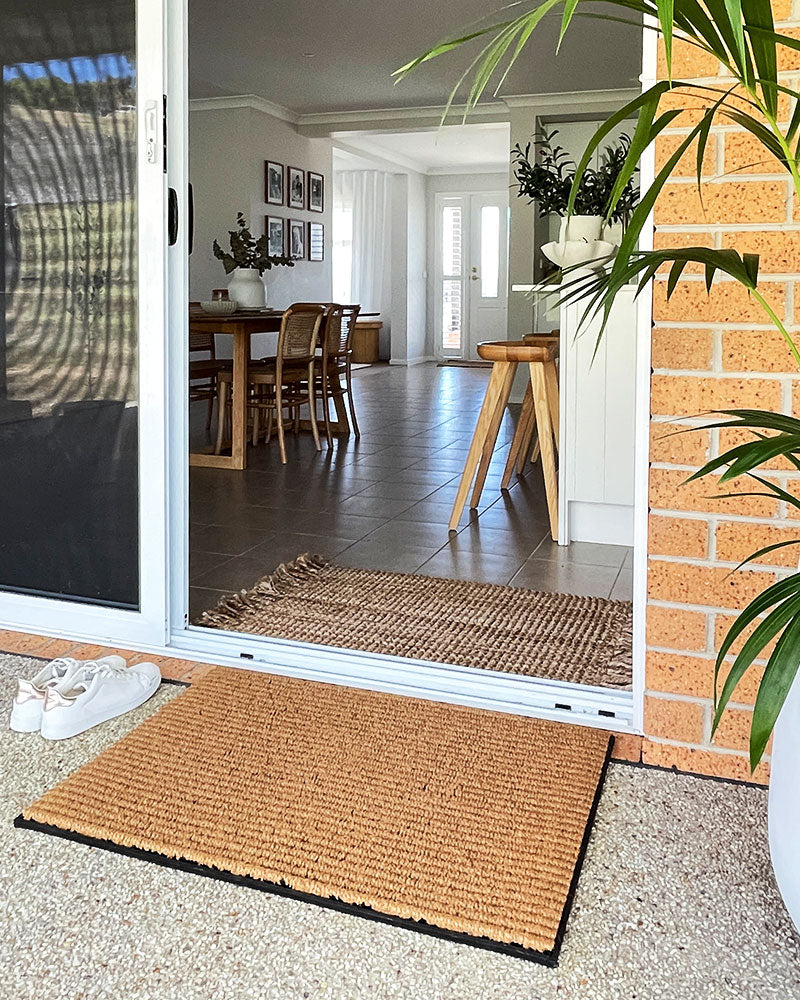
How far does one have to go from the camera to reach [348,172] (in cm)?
1289

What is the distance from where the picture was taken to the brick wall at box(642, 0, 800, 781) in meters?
1.71

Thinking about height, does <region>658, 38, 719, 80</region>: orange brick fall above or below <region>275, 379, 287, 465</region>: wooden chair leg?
above

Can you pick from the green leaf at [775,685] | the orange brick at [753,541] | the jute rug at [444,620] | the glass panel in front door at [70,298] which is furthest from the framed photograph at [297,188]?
the green leaf at [775,685]

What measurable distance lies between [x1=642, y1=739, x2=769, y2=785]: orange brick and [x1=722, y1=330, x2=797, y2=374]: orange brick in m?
0.71

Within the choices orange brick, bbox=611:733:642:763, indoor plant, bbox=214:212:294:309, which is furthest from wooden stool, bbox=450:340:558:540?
indoor plant, bbox=214:212:294:309

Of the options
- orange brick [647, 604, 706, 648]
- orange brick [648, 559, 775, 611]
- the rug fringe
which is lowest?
the rug fringe

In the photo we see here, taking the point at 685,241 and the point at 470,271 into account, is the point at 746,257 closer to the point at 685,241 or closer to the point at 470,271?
the point at 685,241

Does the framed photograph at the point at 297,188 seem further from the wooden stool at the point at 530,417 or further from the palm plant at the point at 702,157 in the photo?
the palm plant at the point at 702,157

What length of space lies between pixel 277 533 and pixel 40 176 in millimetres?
1747

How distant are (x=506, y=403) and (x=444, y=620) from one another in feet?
4.47

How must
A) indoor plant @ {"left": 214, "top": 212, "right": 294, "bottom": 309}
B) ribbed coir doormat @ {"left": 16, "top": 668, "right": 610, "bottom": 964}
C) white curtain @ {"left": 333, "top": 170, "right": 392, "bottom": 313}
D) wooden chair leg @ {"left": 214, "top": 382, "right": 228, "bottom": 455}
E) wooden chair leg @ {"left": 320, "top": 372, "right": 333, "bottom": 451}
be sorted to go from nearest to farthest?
ribbed coir doormat @ {"left": 16, "top": 668, "right": 610, "bottom": 964} < wooden chair leg @ {"left": 214, "top": 382, "right": 228, "bottom": 455} < wooden chair leg @ {"left": 320, "top": 372, "right": 333, "bottom": 451} < indoor plant @ {"left": 214, "top": 212, "right": 294, "bottom": 309} < white curtain @ {"left": 333, "top": 170, "right": 392, "bottom": 313}

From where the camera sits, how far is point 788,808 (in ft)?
4.42

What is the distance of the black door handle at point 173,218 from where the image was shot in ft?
7.55

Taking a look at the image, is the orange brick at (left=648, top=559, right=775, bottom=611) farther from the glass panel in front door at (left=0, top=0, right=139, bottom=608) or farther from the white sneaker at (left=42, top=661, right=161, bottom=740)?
the glass panel in front door at (left=0, top=0, right=139, bottom=608)
